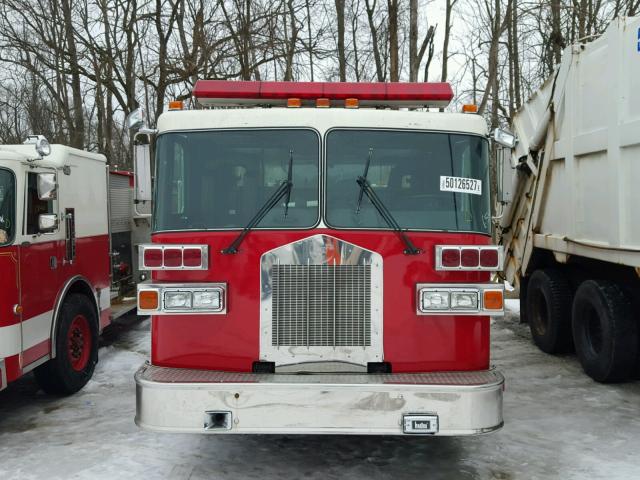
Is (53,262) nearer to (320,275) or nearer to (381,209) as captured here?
(320,275)

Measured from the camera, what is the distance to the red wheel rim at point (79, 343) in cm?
617

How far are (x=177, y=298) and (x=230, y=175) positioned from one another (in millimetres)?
868

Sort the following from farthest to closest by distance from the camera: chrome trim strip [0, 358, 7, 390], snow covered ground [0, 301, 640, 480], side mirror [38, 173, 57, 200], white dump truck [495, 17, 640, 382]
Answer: white dump truck [495, 17, 640, 382] → side mirror [38, 173, 57, 200] → chrome trim strip [0, 358, 7, 390] → snow covered ground [0, 301, 640, 480]

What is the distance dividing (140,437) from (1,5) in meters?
16.9

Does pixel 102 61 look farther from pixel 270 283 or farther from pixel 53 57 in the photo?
pixel 270 283

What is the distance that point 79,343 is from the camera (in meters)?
6.33

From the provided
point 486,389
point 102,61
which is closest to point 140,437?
point 486,389

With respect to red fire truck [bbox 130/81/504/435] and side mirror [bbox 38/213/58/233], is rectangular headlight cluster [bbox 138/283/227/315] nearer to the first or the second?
red fire truck [bbox 130/81/504/435]

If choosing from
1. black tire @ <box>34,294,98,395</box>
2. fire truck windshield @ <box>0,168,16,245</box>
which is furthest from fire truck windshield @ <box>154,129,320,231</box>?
black tire @ <box>34,294,98,395</box>

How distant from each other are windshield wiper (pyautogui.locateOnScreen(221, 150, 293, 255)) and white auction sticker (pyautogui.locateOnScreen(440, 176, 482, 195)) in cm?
100

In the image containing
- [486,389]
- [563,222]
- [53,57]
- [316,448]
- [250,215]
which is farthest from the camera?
[53,57]

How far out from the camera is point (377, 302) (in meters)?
3.95

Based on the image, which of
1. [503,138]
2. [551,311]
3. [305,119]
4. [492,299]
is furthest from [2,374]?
[551,311]

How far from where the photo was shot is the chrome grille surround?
3.93 meters
